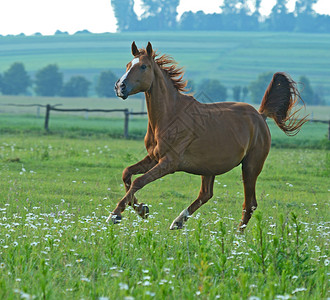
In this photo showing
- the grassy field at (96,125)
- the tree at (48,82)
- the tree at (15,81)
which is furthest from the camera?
the tree at (15,81)

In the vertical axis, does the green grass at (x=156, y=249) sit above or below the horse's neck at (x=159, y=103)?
below

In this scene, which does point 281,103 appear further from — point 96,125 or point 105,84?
point 105,84

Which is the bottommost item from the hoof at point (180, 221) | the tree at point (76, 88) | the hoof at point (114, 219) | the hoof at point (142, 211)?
the tree at point (76, 88)

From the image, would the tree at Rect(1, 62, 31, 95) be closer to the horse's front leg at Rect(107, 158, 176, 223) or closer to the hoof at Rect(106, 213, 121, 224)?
the horse's front leg at Rect(107, 158, 176, 223)

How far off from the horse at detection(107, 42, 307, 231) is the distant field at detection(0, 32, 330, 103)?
95.5 m

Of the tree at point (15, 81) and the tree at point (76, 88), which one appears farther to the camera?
the tree at point (76, 88)

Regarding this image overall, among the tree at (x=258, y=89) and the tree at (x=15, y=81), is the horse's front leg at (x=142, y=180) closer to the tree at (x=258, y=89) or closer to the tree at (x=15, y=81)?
the tree at (x=258, y=89)

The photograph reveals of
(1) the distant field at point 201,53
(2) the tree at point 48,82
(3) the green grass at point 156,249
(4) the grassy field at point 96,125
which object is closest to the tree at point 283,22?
(1) the distant field at point 201,53

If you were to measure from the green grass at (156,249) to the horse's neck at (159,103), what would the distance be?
133cm

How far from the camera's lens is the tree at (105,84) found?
325 feet

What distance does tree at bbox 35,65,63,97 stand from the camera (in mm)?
100762

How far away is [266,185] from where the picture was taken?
1269 cm

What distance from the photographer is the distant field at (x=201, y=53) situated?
385 feet

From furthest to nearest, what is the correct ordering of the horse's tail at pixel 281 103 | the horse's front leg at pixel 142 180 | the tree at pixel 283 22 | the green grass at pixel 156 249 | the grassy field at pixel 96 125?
the tree at pixel 283 22, the grassy field at pixel 96 125, the horse's tail at pixel 281 103, the horse's front leg at pixel 142 180, the green grass at pixel 156 249
